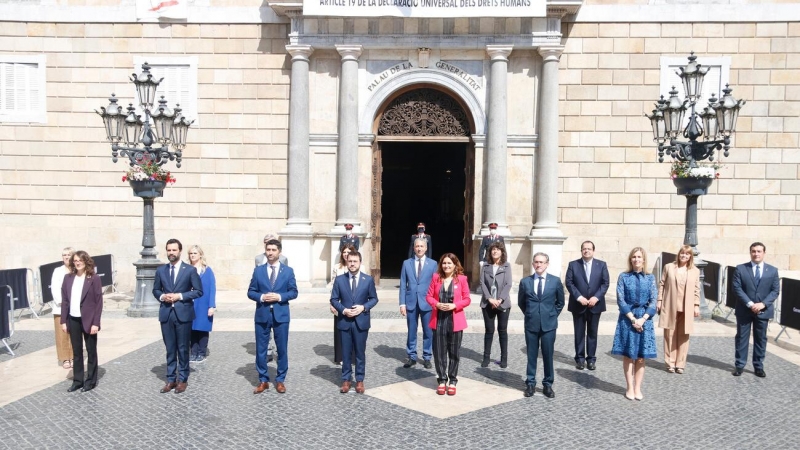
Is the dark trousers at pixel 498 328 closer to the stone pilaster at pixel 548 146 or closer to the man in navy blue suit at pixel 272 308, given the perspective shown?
the man in navy blue suit at pixel 272 308

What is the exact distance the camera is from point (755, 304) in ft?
26.5

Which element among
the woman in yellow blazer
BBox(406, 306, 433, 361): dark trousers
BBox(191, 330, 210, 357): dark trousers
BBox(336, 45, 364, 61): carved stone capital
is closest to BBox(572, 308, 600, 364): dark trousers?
the woman in yellow blazer

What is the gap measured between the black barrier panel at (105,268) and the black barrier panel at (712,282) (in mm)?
14422

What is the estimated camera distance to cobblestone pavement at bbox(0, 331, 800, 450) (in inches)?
225

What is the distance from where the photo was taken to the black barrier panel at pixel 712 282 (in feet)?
40.9

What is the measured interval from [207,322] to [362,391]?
2.69 m

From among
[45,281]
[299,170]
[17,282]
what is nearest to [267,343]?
[17,282]

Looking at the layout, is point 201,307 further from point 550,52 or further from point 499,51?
point 550,52

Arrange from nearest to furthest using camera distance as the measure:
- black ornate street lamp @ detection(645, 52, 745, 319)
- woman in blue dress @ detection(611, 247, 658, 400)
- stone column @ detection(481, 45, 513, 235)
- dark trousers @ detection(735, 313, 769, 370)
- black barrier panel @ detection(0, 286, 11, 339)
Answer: woman in blue dress @ detection(611, 247, 658, 400) < dark trousers @ detection(735, 313, 769, 370) < black barrier panel @ detection(0, 286, 11, 339) < black ornate street lamp @ detection(645, 52, 745, 319) < stone column @ detection(481, 45, 513, 235)

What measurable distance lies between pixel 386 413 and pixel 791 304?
7602 mm

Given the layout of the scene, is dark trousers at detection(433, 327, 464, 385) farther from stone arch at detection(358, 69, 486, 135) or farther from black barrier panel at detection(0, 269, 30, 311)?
stone arch at detection(358, 69, 486, 135)

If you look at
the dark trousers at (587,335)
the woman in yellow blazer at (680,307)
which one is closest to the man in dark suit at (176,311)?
the dark trousers at (587,335)

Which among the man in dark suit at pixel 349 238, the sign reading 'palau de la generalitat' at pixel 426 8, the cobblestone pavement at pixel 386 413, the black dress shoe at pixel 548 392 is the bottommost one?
the cobblestone pavement at pixel 386 413

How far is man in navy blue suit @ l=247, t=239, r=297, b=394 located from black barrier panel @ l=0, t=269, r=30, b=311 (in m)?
6.96
